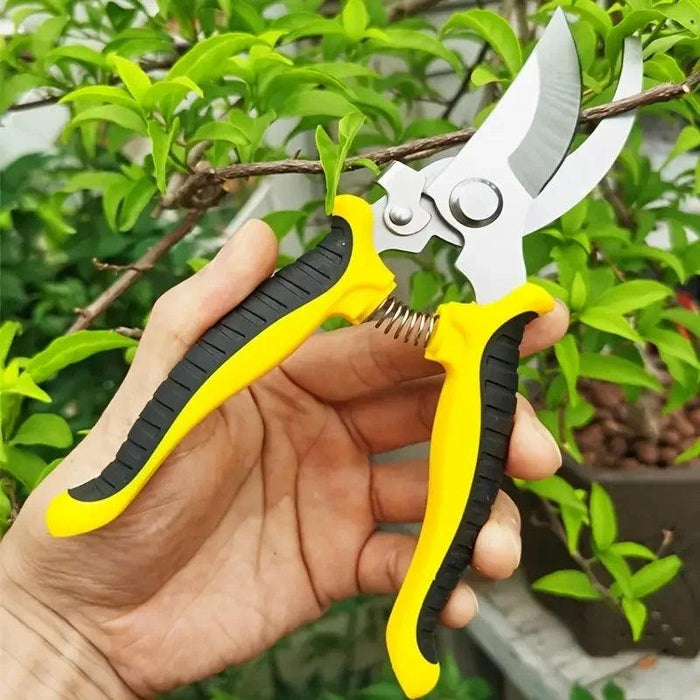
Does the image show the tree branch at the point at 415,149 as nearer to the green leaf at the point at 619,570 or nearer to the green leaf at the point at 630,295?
the green leaf at the point at 630,295

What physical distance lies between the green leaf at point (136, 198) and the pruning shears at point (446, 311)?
0.12m

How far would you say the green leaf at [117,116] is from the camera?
396mm

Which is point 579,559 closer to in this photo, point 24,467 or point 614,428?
point 614,428

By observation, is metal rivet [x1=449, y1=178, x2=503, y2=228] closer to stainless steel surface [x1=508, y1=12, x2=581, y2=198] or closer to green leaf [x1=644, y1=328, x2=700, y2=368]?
stainless steel surface [x1=508, y1=12, x2=581, y2=198]

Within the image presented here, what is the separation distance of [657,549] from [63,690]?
0.48 meters

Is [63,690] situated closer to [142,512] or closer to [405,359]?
[142,512]

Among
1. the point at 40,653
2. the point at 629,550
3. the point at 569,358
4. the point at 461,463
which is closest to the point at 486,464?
the point at 461,463

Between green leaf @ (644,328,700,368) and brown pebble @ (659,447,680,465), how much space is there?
0.18 m

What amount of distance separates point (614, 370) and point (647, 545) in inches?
8.5

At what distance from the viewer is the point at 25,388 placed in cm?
42

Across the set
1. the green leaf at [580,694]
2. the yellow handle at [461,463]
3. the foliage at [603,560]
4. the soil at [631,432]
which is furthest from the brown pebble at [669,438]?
the yellow handle at [461,463]

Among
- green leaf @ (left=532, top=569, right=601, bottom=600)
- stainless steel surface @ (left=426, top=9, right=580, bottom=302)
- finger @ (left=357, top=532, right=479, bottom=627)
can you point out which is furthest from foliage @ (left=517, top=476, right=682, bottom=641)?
stainless steel surface @ (left=426, top=9, right=580, bottom=302)

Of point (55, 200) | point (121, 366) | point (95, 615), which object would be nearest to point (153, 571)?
point (95, 615)

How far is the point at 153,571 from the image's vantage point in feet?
1.62
